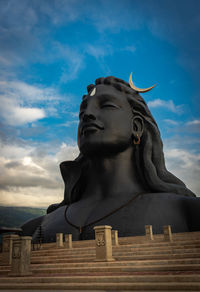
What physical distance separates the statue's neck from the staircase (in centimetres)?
414

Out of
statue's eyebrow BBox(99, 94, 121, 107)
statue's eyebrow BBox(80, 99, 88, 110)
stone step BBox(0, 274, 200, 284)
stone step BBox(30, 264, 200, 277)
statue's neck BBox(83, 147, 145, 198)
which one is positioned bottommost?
stone step BBox(0, 274, 200, 284)

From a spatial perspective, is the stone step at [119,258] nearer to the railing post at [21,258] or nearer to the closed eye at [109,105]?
the railing post at [21,258]

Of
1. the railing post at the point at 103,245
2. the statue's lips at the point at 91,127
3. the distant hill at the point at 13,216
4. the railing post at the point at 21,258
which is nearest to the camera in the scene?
the railing post at the point at 21,258

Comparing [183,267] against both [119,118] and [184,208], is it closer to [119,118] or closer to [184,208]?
[184,208]

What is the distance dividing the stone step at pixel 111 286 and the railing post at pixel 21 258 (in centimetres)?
80

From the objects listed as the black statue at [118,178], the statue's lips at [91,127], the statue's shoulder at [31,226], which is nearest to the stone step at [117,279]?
the black statue at [118,178]

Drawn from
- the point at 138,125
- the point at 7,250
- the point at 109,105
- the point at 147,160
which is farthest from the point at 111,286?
the point at 138,125

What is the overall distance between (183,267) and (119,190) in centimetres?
638

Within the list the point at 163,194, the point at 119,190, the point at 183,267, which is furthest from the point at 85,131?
the point at 183,267

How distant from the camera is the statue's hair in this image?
1141 centimetres

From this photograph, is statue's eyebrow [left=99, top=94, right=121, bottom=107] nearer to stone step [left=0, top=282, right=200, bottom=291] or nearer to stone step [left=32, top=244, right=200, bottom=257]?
stone step [left=32, top=244, right=200, bottom=257]

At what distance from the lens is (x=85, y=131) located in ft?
37.5

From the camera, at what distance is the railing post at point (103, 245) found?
6.27 metres

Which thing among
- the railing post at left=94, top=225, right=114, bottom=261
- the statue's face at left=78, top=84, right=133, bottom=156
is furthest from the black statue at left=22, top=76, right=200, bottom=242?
the railing post at left=94, top=225, right=114, bottom=261
